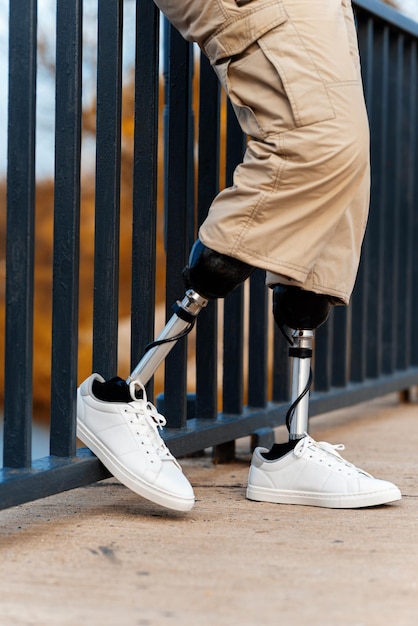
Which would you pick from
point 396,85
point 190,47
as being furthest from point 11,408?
point 396,85

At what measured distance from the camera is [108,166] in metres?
1.30

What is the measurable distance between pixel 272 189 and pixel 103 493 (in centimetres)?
55

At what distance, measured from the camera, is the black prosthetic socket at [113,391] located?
1.30 meters

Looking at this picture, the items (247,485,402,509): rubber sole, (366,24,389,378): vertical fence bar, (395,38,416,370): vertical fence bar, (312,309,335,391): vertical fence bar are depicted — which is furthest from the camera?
(395,38,416,370): vertical fence bar

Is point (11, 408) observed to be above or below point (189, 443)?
above

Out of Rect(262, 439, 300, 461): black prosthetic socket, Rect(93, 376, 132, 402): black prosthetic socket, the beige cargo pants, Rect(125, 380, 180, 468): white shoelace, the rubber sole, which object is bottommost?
the rubber sole

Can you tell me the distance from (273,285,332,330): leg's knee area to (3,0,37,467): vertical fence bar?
415 mm

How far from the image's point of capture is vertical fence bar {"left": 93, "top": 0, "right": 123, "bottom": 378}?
4.27ft

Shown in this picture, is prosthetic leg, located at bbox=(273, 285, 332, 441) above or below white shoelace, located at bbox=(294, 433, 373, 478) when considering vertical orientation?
above

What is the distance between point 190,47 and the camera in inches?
61.2

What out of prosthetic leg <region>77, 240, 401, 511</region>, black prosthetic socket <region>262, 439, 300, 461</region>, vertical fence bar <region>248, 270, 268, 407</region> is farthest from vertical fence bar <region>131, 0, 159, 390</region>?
vertical fence bar <region>248, 270, 268, 407</region>

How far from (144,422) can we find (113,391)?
2.5 inches

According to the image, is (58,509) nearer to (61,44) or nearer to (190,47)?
(61,44)

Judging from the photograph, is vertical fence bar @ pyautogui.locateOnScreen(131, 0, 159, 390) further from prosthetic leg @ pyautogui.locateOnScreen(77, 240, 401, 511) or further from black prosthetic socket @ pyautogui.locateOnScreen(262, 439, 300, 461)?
black prosthetic socket @ pyautogui.locateOnScreen(262, 439, 300, 461)
